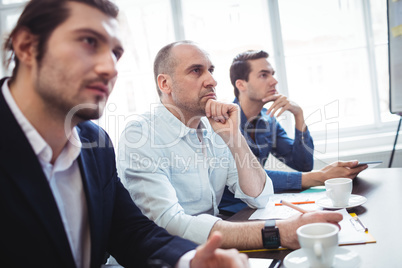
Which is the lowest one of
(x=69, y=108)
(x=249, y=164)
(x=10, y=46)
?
(x=249, y=164)

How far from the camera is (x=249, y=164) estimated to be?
1567mm

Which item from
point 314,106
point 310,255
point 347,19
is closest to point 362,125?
point 314,106

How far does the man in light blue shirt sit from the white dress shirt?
0.32 m

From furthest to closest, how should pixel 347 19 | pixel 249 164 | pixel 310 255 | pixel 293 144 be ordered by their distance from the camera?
1. pixel 347 19
2. pixel 293 144
3. pixel 249 164
4. pixel 310 255

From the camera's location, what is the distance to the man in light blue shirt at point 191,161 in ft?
3.74

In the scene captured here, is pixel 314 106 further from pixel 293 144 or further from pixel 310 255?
pixel 310 255

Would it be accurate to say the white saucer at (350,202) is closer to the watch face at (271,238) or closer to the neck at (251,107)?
the watch face at (271,238)

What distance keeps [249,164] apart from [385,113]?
2.90 metres

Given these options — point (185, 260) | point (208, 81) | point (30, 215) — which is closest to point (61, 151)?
point (30, 215)

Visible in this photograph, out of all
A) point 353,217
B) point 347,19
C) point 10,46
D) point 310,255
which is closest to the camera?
point 310,255

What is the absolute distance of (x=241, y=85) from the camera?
9.16 feet

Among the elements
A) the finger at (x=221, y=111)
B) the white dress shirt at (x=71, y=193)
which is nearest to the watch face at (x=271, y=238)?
the white dress shirt at (x=71, y=193)

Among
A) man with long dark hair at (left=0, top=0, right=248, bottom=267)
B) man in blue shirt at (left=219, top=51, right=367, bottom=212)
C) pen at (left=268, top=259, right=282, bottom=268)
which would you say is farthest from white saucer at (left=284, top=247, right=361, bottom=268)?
man in blue shirt at (left=219, top=51, right=367, bottom=212)

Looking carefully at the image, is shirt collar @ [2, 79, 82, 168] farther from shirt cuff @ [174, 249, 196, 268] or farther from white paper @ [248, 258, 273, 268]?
white paper @ [248, 258, 273, 268]
